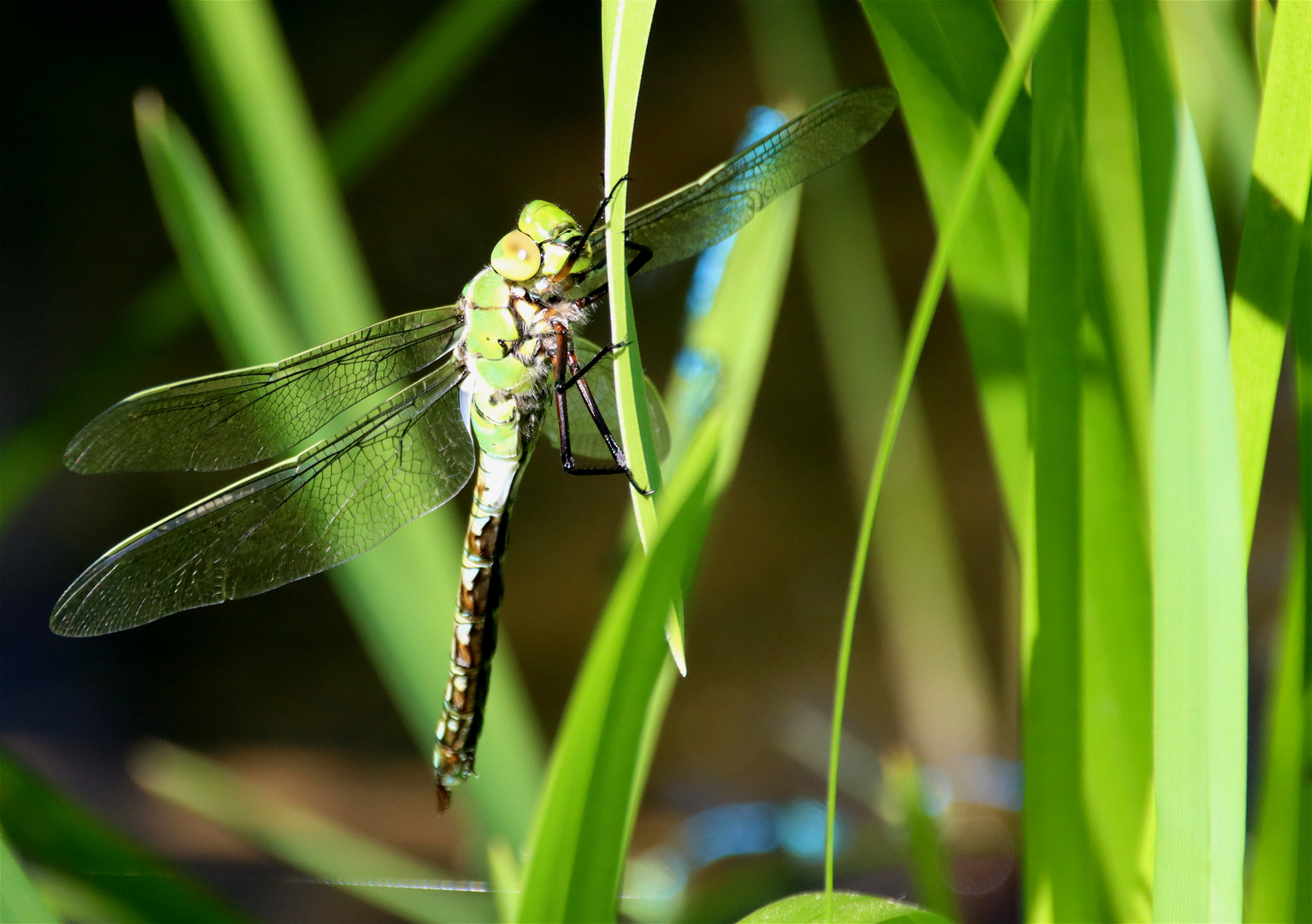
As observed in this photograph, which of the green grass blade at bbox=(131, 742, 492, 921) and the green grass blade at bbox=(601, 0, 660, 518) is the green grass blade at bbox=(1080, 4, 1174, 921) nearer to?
the green grass blade at bbox=(601, 0, 660, 518)

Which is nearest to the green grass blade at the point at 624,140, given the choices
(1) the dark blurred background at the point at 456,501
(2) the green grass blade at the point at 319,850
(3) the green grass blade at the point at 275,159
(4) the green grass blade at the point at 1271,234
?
(4) the green grass blade at the point at 1271,234

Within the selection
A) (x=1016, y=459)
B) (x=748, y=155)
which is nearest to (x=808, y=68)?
(x=748, y=155)

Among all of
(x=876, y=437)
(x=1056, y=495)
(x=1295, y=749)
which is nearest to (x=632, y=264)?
(x=1056, y=495)

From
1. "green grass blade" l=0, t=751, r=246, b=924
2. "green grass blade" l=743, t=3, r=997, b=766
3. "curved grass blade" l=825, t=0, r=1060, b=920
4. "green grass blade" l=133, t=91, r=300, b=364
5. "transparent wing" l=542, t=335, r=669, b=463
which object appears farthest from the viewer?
"green grass blade" l=743, t=3, r=997, b=766

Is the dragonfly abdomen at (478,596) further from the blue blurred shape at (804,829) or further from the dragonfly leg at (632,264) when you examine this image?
the blue blurred shape at (804,829)

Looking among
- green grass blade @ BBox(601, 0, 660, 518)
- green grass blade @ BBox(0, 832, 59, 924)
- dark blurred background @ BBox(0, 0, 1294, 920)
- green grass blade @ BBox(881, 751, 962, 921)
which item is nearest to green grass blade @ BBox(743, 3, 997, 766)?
dark blurred background @ BBox(0, 0, 1294, 920)
